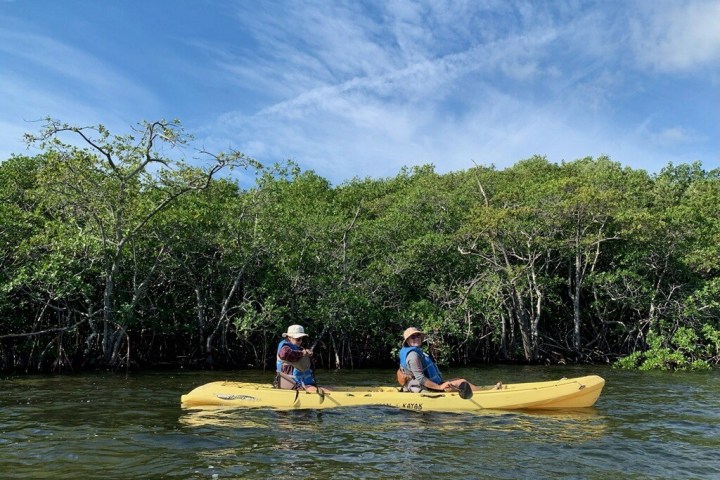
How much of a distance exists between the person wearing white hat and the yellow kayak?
290 mm

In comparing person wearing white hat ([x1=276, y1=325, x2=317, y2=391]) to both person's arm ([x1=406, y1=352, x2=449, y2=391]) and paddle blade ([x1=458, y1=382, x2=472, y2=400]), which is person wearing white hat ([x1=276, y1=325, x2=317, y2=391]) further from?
paddle blade ([x1=458, y1=382, x2=472, y2=400])

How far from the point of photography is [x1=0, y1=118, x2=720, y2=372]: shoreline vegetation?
45.0 feet

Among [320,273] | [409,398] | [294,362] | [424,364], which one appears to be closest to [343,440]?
[409,398]

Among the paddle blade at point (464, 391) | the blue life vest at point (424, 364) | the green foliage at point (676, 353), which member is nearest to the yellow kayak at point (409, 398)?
the paddle blade at point (464, 391)

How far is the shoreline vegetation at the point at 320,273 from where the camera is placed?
1373 cm

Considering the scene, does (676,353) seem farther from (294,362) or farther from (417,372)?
(294,362)

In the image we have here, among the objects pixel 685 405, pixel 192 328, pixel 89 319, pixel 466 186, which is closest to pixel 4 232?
pixel 89 319

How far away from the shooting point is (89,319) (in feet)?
45.4

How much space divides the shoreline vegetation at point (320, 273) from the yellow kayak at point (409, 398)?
5453mm

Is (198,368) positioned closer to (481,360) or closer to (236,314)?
(236,314)

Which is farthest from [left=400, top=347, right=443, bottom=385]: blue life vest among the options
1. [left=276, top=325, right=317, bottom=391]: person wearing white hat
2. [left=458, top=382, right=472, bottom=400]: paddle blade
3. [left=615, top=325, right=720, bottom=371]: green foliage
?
[left=615, top=325, right=720, bottom=371]: green foliage

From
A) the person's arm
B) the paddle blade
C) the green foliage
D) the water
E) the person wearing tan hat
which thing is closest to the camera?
the water

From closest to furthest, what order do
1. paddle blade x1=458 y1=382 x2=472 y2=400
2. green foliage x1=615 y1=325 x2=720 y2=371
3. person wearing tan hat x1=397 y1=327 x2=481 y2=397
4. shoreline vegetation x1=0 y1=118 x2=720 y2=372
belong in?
paddle blade x1=458 y1=382 x2=472 y2=400 < person wearing tan hat x1=397 y1=327 x2=481 y2=397 < shoreline vegetation x1=0 y1=118 x2=720 y2=372 < green foliage x1=615 y1=325 x2=720 y2=371

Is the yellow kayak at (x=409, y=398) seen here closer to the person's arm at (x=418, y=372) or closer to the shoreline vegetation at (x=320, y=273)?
the person's arm at (x=418, y=372)
